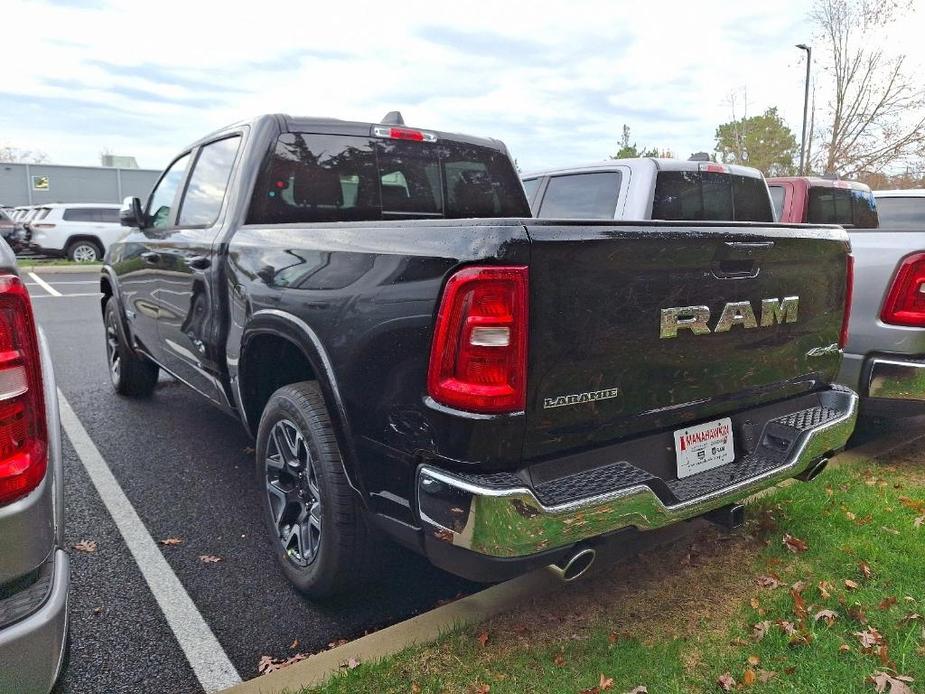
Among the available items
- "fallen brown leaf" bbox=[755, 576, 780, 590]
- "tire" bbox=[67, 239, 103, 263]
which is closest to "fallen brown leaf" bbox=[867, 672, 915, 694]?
"fallen brown leaf" bbox=[755, 576, 780, 590]

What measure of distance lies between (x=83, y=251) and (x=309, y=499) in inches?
773

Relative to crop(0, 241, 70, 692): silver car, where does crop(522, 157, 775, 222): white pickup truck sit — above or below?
above

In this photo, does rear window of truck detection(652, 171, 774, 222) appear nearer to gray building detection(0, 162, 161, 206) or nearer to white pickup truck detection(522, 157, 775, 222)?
white pickup truck detection(522, 157, 775, 222)

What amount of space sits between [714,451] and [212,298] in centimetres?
252

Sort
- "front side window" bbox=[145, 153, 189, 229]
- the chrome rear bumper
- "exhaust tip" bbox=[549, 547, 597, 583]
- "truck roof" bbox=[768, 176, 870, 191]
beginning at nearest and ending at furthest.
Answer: the chrome rear bumper → "exhaust tip" bbox=[549, 547, 597, 583] → "front side window" bbox=[145, 153, 189, 229] → "truck roof" bbox=[768, 176, 870, 191]

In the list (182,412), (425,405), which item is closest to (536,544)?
(425,405)

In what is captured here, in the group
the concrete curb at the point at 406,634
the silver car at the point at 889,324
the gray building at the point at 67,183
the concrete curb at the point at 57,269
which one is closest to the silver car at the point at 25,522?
the concrete curb at the point at 406,634

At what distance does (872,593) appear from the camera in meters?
3.01

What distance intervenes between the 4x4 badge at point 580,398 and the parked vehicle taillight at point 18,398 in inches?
53.4

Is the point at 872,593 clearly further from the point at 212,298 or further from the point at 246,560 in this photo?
the point at 212,298

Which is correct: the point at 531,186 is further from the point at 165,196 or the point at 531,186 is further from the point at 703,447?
the point at 703,447

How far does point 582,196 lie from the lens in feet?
20.4

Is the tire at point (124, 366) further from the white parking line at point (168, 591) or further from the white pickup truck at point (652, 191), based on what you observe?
the white pickup truck at point (652, 191)

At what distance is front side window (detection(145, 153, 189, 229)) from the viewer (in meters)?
4.77
